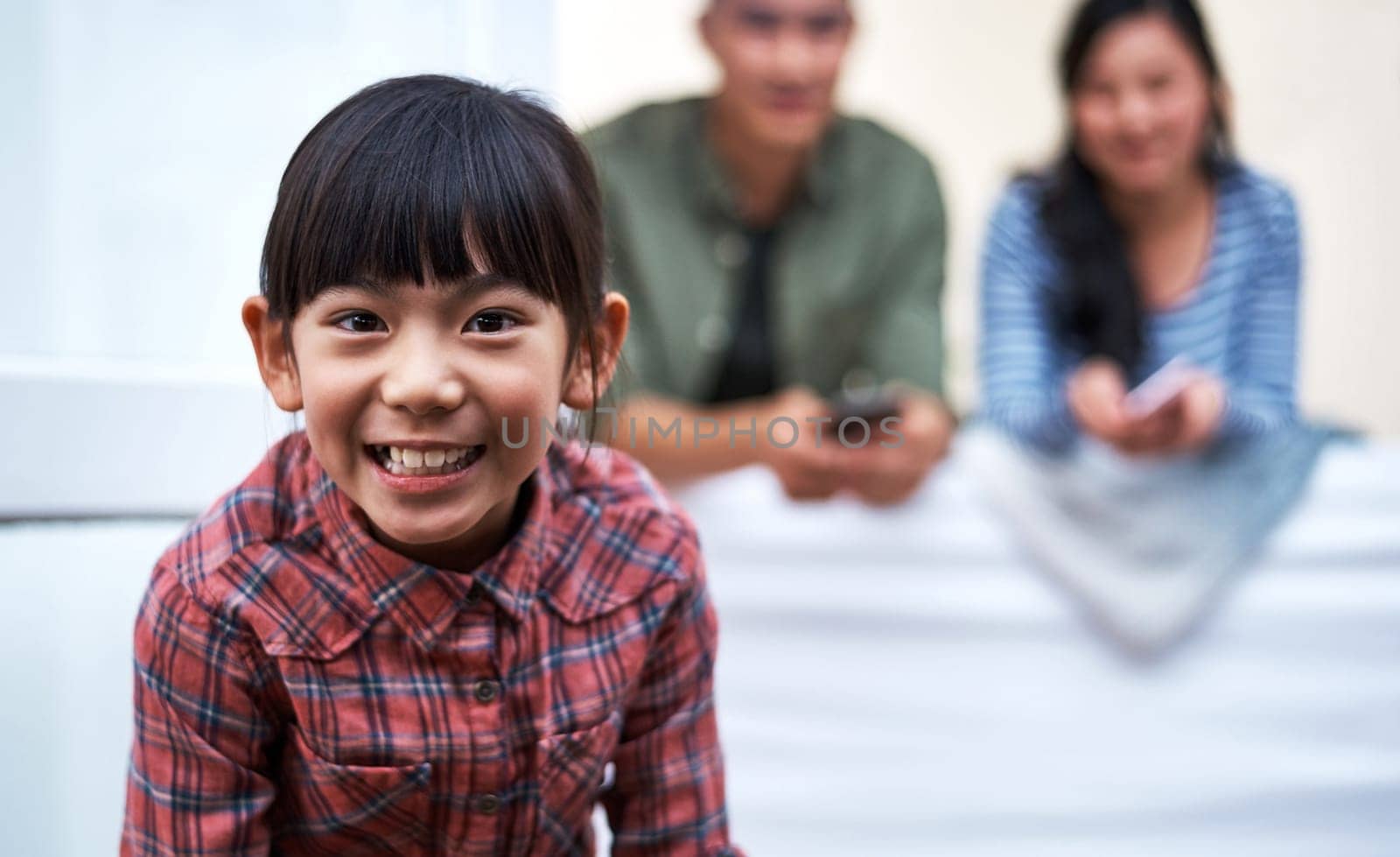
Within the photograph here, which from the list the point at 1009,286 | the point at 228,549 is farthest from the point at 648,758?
the point at 1009,286

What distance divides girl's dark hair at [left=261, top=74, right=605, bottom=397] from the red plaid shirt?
0.13 metres

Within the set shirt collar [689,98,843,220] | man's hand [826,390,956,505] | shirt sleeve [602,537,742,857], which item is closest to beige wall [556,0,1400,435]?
shirt collar [689,98,843,220]

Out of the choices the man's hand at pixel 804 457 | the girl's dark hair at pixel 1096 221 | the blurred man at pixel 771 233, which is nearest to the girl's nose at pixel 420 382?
the man's hand at pixel 804 457

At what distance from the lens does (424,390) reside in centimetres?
50

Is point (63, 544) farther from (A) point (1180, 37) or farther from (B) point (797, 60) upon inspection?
(A) point (1180, 37)

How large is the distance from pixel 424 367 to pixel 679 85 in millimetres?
2016

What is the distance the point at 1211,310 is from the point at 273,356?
1.15 meters

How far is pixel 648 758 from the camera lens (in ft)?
2.23

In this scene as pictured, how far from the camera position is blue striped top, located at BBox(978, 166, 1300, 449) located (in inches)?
53.2

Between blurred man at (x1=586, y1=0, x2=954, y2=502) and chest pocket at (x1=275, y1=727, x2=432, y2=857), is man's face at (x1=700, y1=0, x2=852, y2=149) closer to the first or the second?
blurred man at (x1=586, y1=0, x2=954, y2=502)

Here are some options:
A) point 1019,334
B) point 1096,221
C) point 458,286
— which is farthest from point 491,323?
point 1096,221

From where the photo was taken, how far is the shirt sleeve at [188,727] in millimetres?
576

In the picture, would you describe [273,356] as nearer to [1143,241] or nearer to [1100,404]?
[1100,404]

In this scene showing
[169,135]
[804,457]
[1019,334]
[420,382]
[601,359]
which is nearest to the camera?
[420,382]
